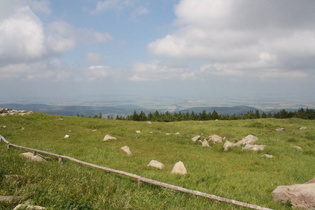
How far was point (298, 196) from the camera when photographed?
8.13 meters

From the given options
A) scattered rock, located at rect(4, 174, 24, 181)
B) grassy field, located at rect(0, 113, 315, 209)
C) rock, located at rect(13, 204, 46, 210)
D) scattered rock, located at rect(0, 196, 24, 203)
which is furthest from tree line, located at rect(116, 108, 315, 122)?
scattered rock, located at rect(0, 196, 24, 203)

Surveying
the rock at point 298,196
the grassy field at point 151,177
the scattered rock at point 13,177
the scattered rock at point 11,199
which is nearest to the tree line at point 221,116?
the grassy field at point 151,177

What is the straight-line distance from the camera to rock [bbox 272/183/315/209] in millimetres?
7766

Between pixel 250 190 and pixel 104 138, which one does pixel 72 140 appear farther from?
pixel 250 190

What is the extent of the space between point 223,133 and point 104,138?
59.8 feet

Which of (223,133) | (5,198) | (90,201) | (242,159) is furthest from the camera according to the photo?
(223,133)

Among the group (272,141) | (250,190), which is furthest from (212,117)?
(250,190)

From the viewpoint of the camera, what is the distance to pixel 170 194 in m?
8.21

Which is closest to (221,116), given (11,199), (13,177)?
(13,177)

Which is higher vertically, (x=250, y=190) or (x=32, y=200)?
(x=32, y=200)

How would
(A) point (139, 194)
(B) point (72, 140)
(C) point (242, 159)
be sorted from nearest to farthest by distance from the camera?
(A) point (139, 194)
(C) point (242, 159)
(B) point (72, 140)

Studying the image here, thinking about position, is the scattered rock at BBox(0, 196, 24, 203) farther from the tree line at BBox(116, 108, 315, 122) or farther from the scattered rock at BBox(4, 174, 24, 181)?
the tree line at BBox(116, 108, 315, 122)

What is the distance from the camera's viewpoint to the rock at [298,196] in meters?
7.77

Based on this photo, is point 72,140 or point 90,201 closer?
point 90,201
